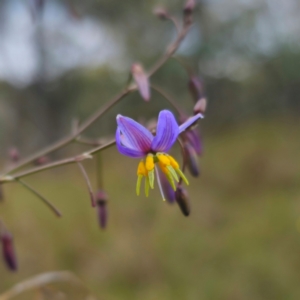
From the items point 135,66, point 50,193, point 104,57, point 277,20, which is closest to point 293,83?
point 277,20

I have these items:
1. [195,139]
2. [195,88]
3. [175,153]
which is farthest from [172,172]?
[175,153]

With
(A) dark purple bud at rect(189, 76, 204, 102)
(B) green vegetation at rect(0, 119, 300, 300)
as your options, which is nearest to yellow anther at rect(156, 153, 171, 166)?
(A) dark purple bud at rect(189, 76, 204, 102)

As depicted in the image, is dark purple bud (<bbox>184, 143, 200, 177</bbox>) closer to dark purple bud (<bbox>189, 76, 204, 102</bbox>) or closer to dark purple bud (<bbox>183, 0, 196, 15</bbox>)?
dark purple bud (<bbox>189, 76, 204, 102</bbox>)

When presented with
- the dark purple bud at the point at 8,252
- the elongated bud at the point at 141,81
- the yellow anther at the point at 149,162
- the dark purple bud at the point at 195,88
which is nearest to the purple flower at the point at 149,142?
the yellow anther at the point at 149,162

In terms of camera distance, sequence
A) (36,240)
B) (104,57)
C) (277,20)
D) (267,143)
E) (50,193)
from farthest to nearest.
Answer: (104,57), (277,20), (267,143), (50,193), (36,240)

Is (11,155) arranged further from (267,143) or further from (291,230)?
(267,143)

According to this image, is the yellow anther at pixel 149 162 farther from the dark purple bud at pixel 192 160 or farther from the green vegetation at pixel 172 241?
the green vegetation at pixel 172 241

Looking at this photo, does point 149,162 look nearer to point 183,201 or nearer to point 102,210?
point 183,201
